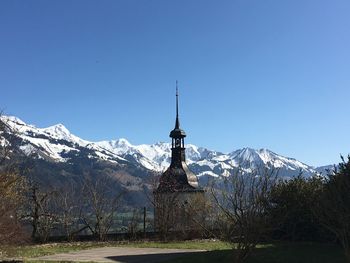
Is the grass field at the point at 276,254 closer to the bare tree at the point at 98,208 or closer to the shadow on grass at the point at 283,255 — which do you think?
the shadow on grass at the point at 283,255

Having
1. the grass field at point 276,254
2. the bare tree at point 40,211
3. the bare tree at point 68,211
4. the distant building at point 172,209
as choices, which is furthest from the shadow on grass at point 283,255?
the bare tree at point 40,211

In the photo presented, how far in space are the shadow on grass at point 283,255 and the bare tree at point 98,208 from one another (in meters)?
15.3

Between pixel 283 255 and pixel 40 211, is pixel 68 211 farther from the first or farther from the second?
pixel 283 255

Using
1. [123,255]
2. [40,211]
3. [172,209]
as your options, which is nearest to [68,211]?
[40,211]

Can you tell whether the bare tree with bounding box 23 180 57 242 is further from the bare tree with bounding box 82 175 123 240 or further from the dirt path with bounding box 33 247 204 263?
the dirt path with bounding box 33 247 204 263

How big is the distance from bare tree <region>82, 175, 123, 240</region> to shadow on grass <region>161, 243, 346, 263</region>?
50.1 feet

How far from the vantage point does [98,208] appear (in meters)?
38.7

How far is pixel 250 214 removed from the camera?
15586 mm

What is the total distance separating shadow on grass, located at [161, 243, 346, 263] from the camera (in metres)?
21.3

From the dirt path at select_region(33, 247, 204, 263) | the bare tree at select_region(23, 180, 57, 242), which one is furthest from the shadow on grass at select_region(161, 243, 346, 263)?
the bare tree at select_region(23, 180, 57, 242)

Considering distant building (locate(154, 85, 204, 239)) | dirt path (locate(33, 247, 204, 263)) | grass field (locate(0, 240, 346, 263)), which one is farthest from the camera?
distant building (locate(154, 85, 204, 239))

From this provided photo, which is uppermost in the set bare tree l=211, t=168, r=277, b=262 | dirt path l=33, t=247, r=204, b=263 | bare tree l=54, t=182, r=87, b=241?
bare tree l=54, t=182, r=87, b=241

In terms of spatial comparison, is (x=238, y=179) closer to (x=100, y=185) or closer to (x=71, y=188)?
(x=100, y=185)

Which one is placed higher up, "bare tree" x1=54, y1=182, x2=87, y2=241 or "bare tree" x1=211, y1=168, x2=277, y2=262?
"bare tree" x1=54, y1=182, x2=87, y2=241
